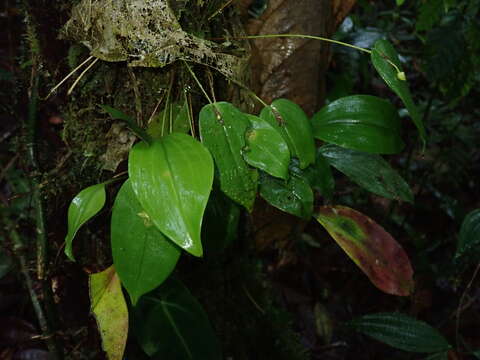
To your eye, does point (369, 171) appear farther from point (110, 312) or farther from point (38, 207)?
point (38, 207)

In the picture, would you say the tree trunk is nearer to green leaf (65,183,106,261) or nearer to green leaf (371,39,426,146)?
green leaf (65,183,106,261)

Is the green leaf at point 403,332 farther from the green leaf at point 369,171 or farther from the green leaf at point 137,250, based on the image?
the green leaf at point 137,250

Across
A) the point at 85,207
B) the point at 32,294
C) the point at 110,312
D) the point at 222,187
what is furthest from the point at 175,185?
the point at 32,294

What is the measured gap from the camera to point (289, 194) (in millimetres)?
873

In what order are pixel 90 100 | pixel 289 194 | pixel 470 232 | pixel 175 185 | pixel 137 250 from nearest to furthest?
pixel 175 185, pixel 137 250, pixel 289 194, pixel 90 100, pixel 470 232

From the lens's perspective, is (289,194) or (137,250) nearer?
(137,250)

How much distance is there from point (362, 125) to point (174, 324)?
655 mm

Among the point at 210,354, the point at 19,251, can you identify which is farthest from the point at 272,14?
the point at 19,251

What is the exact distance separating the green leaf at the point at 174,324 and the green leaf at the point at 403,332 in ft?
1.55

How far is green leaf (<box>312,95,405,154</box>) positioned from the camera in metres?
0.92

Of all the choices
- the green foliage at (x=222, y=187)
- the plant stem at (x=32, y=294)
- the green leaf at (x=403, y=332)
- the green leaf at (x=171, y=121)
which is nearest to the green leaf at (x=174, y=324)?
the green foliage at (x=222, y=187)

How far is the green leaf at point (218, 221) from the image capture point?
0.88 m

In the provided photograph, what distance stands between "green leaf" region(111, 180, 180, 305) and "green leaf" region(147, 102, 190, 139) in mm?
192

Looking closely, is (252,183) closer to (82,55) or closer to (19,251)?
(82,55)
